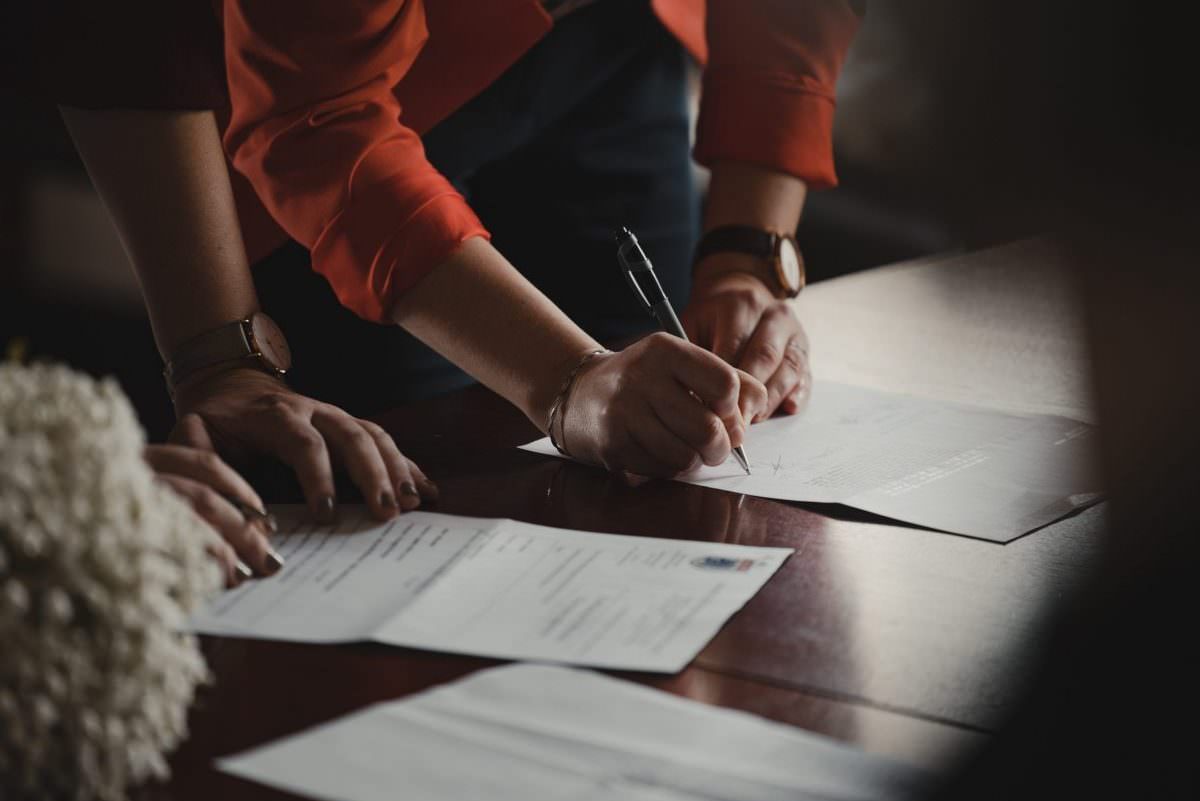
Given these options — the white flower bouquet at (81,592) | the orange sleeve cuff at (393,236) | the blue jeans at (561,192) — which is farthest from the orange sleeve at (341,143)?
the white flower bouquet at (81,592)

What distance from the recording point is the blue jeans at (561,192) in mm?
1407

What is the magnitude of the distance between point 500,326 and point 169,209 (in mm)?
301

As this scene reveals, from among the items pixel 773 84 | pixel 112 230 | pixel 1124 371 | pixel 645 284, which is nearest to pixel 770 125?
pixel 773 84

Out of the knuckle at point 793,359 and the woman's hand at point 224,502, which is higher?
the woman's hand at point 224,502

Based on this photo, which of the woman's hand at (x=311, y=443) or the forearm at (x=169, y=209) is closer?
the woman's hand at (x=311, y=443)

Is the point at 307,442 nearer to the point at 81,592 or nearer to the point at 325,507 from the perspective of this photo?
the point at 325,507

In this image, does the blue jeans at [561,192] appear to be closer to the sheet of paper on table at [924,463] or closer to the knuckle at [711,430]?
the sheet of paper on table at [924,463]

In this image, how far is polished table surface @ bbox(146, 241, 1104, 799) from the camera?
2.19 ft

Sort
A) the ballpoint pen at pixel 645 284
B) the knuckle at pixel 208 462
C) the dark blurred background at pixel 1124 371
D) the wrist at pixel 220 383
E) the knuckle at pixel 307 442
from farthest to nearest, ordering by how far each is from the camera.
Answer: the ballpoint pen at pixel 645 284 < the wrist at pixel 220 383 < the knuckle at pixel 307 442 < the knuckle at pixel 208 462 < the dark blurred background at pixel 1124 371

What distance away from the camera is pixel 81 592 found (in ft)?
Result: 1.69

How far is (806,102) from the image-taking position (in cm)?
152

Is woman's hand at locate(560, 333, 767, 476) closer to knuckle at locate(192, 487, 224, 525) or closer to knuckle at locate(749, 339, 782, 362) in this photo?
knuckle at locate(749, 339, 782, 362)

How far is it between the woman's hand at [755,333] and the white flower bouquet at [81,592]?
732mm

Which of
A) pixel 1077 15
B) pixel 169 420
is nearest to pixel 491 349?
pixel 1077 15
